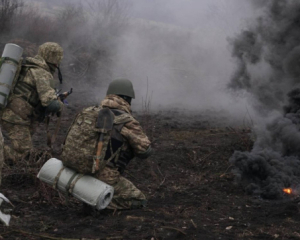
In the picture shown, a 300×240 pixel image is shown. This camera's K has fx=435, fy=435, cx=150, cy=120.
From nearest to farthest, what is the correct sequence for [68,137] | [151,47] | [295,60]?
[68,137] → [295,60] → [151,47]

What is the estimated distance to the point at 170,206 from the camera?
15.9 ft

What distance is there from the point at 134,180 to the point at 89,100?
21.5 feet

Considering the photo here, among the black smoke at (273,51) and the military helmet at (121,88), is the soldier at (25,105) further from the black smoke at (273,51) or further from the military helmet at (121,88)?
the black smoke at (273,51)

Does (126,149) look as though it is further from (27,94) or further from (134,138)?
(27,94)

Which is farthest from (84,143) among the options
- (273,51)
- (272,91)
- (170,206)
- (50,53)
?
(273,51)

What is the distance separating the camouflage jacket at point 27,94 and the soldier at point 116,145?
5.14 ft

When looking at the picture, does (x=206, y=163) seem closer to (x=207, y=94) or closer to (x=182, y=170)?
(x=182, y=170)


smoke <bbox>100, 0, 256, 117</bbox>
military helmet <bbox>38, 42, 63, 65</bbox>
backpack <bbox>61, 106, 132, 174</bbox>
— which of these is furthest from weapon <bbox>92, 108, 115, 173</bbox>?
smoke <bbox>100, 0, 256, 117</bbox>

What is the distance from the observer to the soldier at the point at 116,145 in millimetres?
4160

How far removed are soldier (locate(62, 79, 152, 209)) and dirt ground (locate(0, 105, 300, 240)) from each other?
21 cm

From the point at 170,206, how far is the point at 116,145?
103 centimetres

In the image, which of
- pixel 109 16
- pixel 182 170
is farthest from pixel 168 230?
pixel 109 16

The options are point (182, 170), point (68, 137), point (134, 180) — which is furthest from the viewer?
point (182, 170)

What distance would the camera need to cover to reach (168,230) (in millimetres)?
3736
